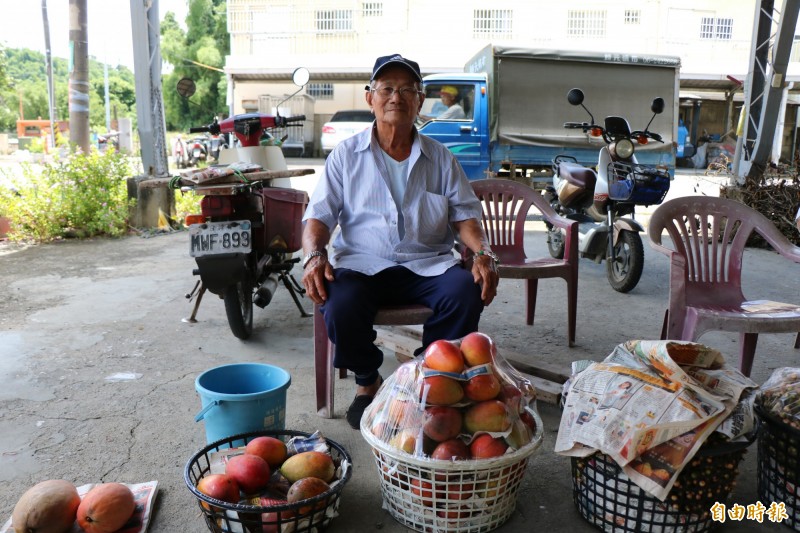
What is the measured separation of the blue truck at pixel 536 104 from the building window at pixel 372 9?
10517 millimetres

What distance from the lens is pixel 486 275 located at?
7.66 feet

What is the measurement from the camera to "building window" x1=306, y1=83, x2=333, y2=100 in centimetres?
2109

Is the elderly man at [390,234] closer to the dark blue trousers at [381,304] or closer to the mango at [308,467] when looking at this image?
the dark blue trousers at [381,304]

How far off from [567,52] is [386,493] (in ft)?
30.1

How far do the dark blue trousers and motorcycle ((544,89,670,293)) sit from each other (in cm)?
259

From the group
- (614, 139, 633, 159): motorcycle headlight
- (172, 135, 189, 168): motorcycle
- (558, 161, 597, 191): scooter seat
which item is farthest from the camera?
(172, 135, 189, 168): motorcycle

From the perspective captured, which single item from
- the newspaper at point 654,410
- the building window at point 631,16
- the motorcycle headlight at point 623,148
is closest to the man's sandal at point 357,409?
the newspaper at point 654,410

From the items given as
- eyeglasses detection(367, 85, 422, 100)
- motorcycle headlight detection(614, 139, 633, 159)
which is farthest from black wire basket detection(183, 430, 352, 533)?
motorcycle headlight detection(614, 139, 633, 159)

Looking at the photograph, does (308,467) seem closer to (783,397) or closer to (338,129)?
(783,397)

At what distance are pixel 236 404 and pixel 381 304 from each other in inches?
27.1

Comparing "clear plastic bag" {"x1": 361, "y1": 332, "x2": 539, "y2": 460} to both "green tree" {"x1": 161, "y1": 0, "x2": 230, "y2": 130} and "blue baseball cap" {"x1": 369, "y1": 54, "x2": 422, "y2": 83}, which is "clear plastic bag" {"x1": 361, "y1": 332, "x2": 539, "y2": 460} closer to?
"blue baseball cap" {"x1": 369, "y1": 54, "x2": 422, "y2": 83}

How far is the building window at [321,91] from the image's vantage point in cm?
2109

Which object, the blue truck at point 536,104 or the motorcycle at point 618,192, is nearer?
the motorcycle at point 618,192

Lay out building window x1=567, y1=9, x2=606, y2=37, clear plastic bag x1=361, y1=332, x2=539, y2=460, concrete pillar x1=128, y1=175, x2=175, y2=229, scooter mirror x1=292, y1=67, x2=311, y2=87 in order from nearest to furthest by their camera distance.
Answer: clear plastic bag x1=361, y1=332, x2=539, y2=460, scooter mirror x1=292, y1=67, x2=311, y2=87, concrete pillar x1=128, y1=175, x2=175, y2=229, building window x1=567, y1=9, x2=606, y2=37
